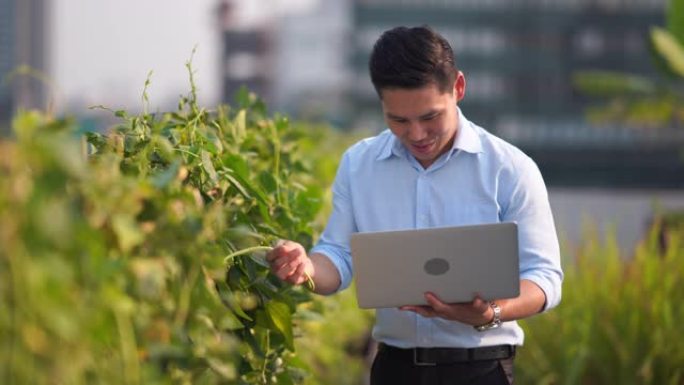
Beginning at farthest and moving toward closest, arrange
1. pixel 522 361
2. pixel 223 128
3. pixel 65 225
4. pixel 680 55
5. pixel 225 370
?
pixel 680 55
pixel 522 361
pixel 223 128
pixel 225 370
pixel 65 225

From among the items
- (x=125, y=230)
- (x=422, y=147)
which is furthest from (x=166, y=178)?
(x=422, y=147)

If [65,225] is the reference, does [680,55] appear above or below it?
below

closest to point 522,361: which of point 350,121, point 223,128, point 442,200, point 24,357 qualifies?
point 223,128

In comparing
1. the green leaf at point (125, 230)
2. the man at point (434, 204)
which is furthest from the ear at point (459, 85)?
the green leaf at point (125, 230)

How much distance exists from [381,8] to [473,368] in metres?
72.4

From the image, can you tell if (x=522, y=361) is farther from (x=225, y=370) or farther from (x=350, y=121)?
(x=350, y=121)

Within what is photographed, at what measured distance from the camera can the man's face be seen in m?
3.12

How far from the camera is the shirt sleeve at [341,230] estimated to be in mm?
3365

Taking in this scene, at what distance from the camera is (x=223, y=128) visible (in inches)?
161

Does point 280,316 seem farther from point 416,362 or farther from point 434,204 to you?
point 434,204

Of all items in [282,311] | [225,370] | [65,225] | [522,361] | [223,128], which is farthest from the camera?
[522,361]

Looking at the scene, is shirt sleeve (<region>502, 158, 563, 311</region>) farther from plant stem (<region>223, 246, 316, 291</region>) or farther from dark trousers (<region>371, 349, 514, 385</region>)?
plant stem (<region>223, 246, 316, 291</region>)

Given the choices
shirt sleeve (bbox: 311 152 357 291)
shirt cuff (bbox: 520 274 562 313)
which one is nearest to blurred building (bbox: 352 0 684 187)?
shirt sleeve (bbox: 311 152 357 291)

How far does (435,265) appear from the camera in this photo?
3057 millimetres
